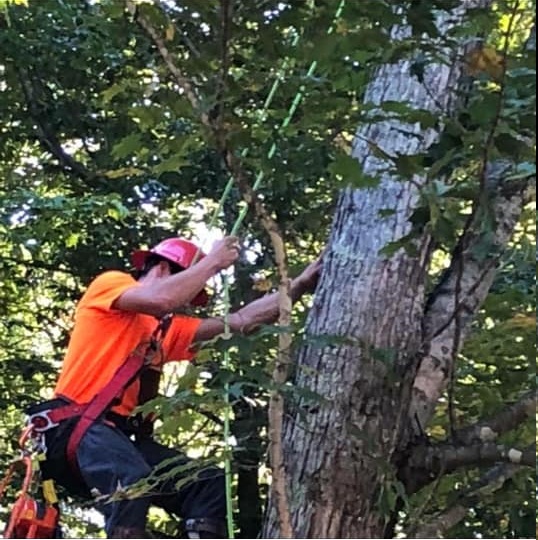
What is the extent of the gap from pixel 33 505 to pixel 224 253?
0.79 metres

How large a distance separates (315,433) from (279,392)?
15.4 inches

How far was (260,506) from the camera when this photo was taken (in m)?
4.45

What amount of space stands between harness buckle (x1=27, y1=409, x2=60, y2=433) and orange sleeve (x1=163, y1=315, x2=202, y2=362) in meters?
0.41

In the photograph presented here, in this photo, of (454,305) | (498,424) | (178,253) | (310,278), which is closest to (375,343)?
(454,305)

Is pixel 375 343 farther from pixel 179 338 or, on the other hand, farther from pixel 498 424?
pixel 179 338

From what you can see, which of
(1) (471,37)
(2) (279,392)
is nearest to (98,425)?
(2) (279,392)

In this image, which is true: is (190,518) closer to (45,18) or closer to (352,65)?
(352,65)

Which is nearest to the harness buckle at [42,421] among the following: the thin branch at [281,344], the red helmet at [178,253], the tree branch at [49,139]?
the red helmet at [178,253]


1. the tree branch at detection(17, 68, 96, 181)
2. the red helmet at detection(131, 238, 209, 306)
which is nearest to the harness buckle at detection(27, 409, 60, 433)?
the red helmet at detection(131, 238, 209, 306)

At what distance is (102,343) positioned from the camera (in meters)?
2.76

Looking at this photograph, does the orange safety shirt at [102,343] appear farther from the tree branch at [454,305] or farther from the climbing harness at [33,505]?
the tree branch at [454,305]

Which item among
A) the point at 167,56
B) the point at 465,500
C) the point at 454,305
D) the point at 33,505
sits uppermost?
the point at 167,56

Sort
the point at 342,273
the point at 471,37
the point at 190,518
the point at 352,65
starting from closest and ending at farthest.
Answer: the point at 471,37 → the point at 352,65 → the point at 342,273 → the point at 190,518

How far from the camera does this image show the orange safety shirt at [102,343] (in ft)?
8.99
